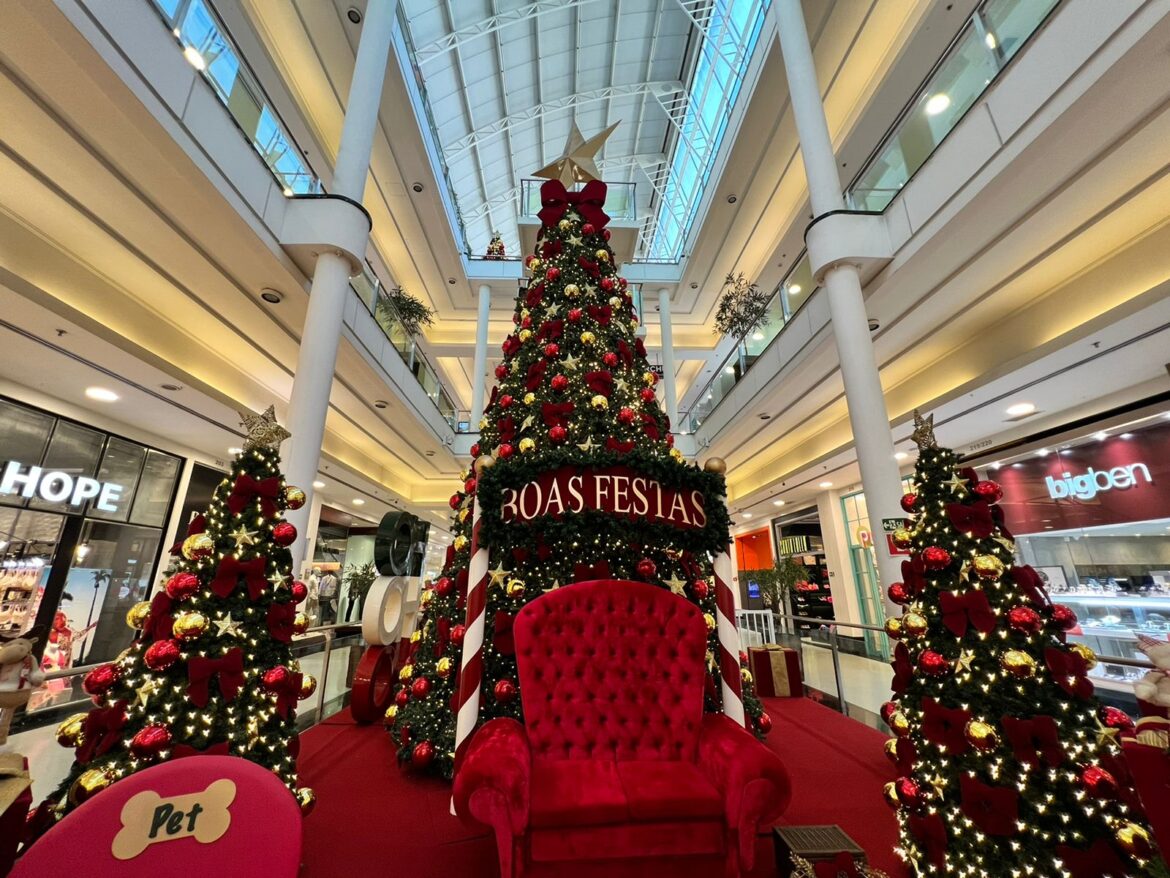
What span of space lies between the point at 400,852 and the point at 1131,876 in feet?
9.35

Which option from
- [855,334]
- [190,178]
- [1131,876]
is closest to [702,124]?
[855,334]

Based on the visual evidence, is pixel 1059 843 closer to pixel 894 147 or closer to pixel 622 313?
pixel 622 313

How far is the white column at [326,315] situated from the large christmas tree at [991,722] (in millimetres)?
4104

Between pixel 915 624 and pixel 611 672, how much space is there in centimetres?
150

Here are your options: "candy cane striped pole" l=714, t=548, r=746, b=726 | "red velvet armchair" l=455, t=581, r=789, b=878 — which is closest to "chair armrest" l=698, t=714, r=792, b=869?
"red velvet armchair" l=455, t=581, r=789, b=878

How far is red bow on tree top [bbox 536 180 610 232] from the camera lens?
4719 mm

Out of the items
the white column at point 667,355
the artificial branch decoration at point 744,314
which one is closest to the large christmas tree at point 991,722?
the artificial branch decoration at point 744,314

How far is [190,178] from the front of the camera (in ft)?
12.5

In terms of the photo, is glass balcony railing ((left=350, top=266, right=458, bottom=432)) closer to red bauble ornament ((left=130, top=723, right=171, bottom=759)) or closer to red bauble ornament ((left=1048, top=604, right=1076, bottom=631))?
red bauble ornament ((left=130, top=723, right=171, bottom=759))

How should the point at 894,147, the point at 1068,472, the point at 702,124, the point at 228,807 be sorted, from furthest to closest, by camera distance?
1. the point at 702,124
2. the point at 1068,472
3. the point at 894,147
4. the point at 228,807

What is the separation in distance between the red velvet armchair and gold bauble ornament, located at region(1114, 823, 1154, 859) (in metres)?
1.07

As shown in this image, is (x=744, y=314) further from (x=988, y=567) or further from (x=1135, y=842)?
(x=1135, y=842)

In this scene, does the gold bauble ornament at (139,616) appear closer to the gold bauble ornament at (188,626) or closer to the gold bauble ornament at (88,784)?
the gold bauble ornament at (188,626)

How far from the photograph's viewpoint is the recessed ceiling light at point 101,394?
5.64m
